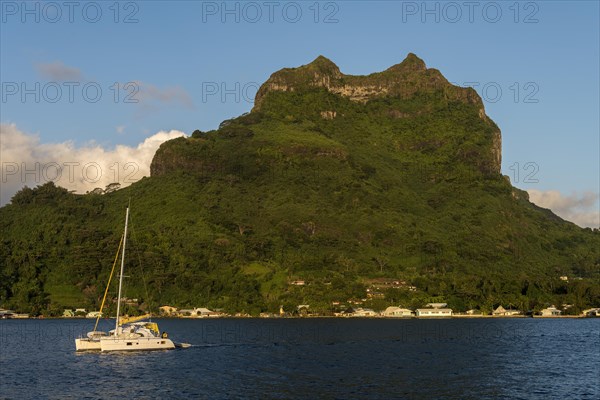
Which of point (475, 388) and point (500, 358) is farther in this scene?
point (500, 358)

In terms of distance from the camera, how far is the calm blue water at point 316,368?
7050 centimetres

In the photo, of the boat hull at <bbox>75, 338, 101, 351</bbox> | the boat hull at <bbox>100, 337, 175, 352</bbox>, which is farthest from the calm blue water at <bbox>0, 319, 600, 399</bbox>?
the boat hull at <bbox>75, 338, 101, 351</bbox>

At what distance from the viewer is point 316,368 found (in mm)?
89688

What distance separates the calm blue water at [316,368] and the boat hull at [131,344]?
1.45m

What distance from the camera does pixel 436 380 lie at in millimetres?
79062

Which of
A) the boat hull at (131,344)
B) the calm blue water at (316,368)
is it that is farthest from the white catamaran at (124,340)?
the calm blue water at (316,368)

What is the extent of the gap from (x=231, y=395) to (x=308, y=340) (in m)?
67.4

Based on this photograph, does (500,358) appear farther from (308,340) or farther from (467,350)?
(308,340)

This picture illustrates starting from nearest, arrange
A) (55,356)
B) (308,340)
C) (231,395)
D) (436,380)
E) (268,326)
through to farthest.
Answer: (231,395)
(436,380)
(55,356)
(308,340)
(268,326)

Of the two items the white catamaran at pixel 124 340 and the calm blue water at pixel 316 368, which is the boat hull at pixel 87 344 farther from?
the calm blue water at pixel 316 368

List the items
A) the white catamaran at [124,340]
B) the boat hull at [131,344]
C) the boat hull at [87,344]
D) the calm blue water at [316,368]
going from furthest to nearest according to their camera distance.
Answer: the boat hull at [87,344], the white catamaran at [124,340], the boat hull at [131,344], the calm blue water at [316,368]

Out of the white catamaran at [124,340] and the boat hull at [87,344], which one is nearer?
the white catamaran at [124,340]

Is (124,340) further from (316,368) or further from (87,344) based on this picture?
(316,368)

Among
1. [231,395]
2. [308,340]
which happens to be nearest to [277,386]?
[231,395]
